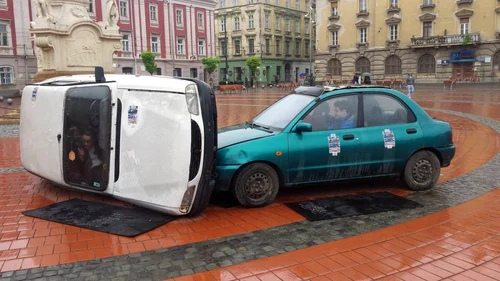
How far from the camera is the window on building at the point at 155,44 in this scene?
51.4m

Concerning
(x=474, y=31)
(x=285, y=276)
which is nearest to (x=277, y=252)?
(x=285, y=276)

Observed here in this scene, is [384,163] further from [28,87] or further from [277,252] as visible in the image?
[28,87]

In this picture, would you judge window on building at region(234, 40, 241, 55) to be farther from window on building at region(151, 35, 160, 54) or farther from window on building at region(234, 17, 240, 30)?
window on building at region(151, 35, 160, 54)

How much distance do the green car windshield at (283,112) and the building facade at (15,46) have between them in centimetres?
3750

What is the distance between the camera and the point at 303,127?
5660 mm

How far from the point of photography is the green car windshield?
19.8ft

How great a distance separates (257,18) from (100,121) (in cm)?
6533

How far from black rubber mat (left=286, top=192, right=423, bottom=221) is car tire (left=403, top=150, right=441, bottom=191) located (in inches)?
16.4

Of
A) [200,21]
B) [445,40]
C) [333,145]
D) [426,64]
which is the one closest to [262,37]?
[200,21]

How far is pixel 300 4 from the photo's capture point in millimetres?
77062

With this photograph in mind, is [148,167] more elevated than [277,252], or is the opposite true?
[148,167]

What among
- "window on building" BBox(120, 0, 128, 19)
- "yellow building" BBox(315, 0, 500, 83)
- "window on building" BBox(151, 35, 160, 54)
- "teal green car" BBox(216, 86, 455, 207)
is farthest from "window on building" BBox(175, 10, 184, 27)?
"teal green car" BBox(216, 86, 455, 207)

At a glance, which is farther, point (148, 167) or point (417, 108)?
point (417, 108)

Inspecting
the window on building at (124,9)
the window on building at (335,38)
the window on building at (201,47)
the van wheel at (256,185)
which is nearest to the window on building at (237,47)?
the window on building at (201,47)
